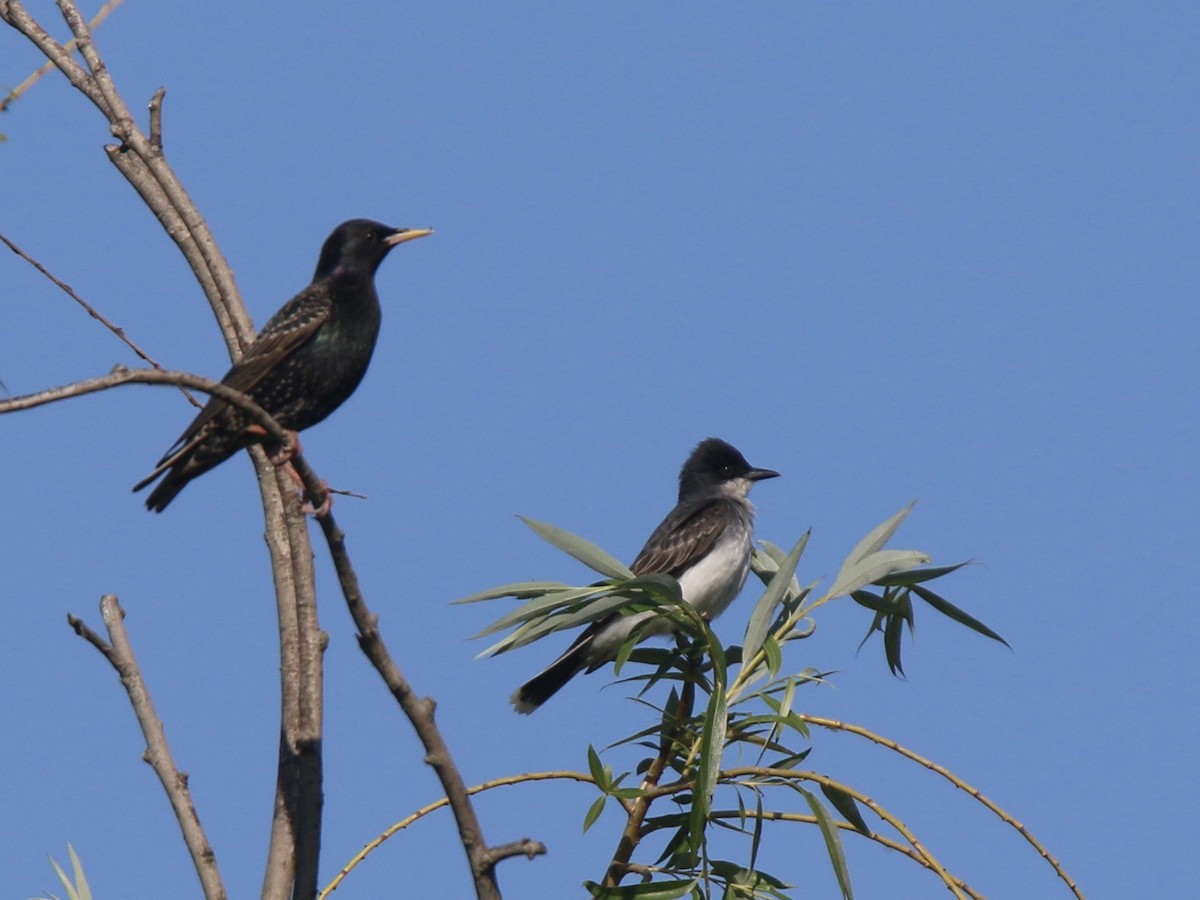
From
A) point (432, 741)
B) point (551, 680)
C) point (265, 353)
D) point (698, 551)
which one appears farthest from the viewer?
point (698, 551)

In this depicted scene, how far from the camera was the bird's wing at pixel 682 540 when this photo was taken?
873cm

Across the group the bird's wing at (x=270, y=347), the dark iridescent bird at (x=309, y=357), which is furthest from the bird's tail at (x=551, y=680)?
the bird's wing at (x=270, y=347)

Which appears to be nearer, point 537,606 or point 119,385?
point 119,385

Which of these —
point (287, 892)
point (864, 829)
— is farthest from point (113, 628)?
point (864, 829)

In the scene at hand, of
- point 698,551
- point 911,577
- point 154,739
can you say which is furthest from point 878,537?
point 698,551

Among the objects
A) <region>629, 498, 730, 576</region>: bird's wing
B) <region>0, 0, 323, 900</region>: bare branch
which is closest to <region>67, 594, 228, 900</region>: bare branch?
<region>0, 0, 323, 900</region>: bare branch

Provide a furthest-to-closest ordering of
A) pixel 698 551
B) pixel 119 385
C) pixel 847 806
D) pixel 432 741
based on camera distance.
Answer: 1. pixel 698 551
2. pixel 847 806
3. pixel 432 741
4. pixel 119 385

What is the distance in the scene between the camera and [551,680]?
26.2 ft

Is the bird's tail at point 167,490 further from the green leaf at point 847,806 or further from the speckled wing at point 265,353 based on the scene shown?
the green leaf at point 847,806

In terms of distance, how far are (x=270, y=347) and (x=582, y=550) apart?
10.7ft

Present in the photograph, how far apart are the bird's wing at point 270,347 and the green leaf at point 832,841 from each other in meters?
2.94

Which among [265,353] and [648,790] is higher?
[265,353]

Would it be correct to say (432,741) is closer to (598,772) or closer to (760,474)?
(598,772)

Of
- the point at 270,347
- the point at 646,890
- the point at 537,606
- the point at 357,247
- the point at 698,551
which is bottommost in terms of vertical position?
the point at 646,890
